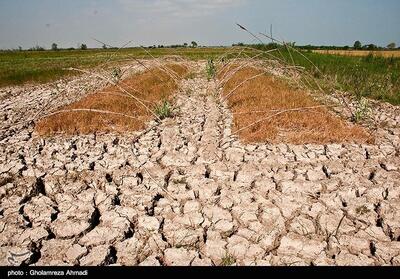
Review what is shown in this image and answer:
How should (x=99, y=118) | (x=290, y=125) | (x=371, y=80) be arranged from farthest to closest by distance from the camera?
(x=371, y=80)
(x=99, y=118)
(x=290, y=125)

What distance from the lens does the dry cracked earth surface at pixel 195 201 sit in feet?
9.84

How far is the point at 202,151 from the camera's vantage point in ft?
17.3

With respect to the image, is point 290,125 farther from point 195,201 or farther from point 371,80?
point 371,80

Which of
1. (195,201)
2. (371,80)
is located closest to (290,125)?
(195,201)

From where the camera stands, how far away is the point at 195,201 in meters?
3.83

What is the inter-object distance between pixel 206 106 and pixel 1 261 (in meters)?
6.53

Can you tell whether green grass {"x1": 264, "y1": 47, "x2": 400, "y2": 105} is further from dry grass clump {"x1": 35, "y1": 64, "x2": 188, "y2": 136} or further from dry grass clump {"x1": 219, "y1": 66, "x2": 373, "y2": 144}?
dry grass clump {"x1": 35, "y1": 64, "x2": 188, "y2": 136}

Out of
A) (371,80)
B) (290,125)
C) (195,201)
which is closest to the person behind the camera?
(195,201)

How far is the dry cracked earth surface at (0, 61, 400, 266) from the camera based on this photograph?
118 inches

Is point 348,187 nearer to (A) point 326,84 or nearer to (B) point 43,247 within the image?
(B) point 43,247

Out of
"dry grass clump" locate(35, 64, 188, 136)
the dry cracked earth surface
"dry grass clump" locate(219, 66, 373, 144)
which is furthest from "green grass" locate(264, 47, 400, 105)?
"dry grass clump" locate(35, 64, 188, 136)

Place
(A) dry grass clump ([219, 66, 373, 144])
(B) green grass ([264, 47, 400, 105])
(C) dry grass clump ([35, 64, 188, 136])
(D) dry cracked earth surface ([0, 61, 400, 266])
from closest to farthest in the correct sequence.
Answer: (D) dry cracked earth surface ([0, 61, 400, 266]) → (A) dry grass clump ([219, 66, 373, 144]) → (C) dry grass clump ([35, 64, 188, 136]) → (B) green grass ([264, 47, 400, 105])

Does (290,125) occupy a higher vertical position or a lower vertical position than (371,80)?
lower
